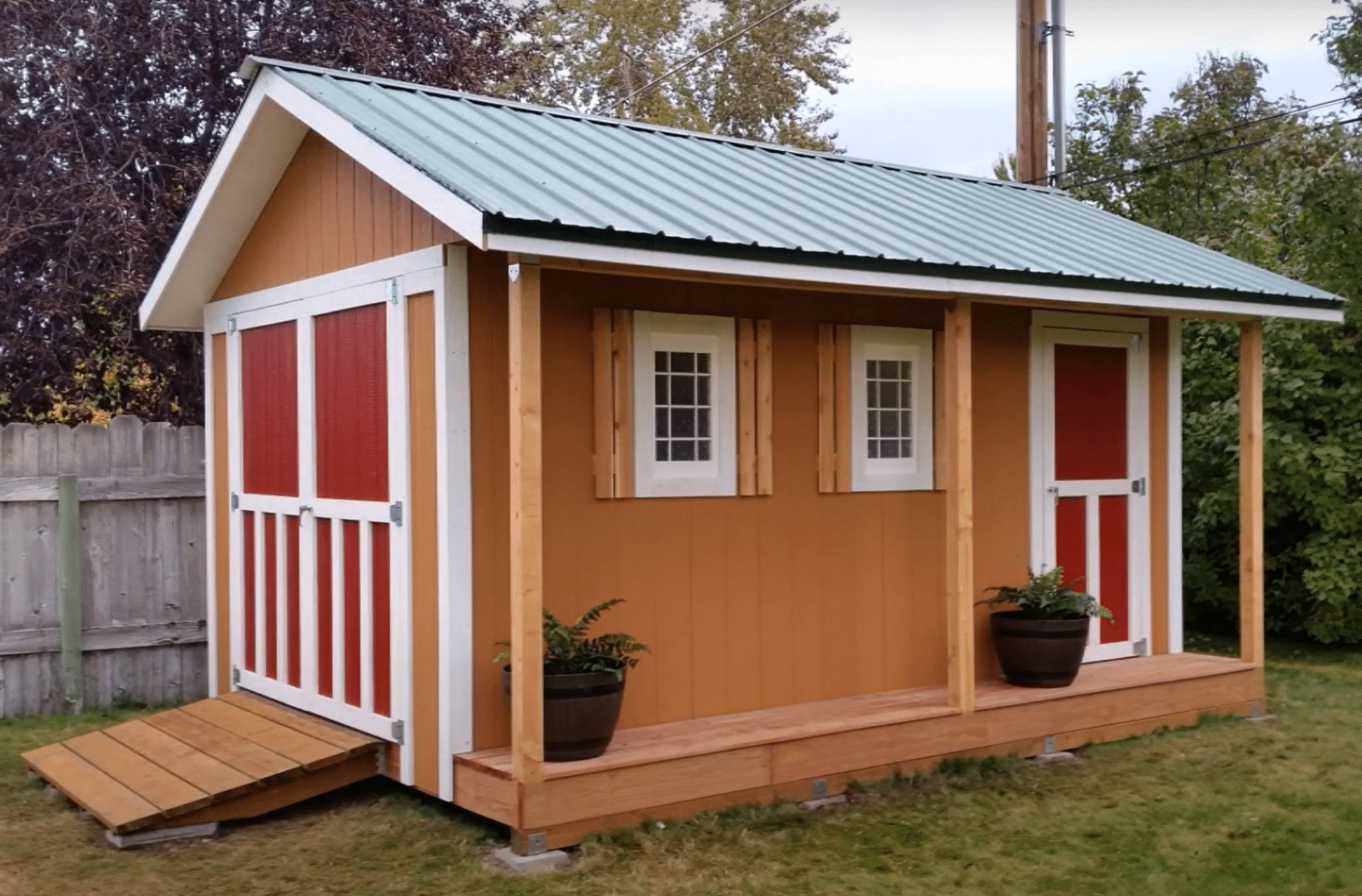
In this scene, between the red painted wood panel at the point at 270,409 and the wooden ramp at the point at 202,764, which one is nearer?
the wooden ramp at the point at 202,764

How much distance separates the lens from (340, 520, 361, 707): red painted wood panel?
626 cm

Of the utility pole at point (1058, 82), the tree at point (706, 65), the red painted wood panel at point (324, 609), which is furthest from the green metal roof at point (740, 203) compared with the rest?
the tree at point (706, 65)

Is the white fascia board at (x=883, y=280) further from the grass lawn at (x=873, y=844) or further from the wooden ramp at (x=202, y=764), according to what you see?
the wooden ramp at (x=202, y=764)

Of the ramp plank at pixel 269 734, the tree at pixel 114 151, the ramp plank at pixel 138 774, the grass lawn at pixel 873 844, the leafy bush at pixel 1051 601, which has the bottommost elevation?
the grass lawn at pixel 873 844

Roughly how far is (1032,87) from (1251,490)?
480 centimetres

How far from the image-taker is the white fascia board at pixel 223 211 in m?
6.65

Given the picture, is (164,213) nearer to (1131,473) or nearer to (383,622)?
(383,622)

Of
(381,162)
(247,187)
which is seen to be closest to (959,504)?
(381,162)

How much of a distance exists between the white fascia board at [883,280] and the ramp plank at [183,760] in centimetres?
253

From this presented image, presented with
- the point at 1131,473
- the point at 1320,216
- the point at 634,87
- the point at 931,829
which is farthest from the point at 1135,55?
the point at 931,829

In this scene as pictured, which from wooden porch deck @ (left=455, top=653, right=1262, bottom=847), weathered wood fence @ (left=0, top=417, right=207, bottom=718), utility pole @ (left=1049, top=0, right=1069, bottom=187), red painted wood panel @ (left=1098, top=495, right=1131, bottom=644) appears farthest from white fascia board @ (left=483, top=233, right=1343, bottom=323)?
utility pole @ (left=1049, top=0, right=1069, bottom=187)

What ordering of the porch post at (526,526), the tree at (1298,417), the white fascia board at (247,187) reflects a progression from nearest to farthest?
1. the porch post at (526,526)
2. the white fascia board at (247,187)
3. the tree at (1298,417)

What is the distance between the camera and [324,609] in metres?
6.58

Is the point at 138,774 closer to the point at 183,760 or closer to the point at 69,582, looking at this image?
the point at 183,760
